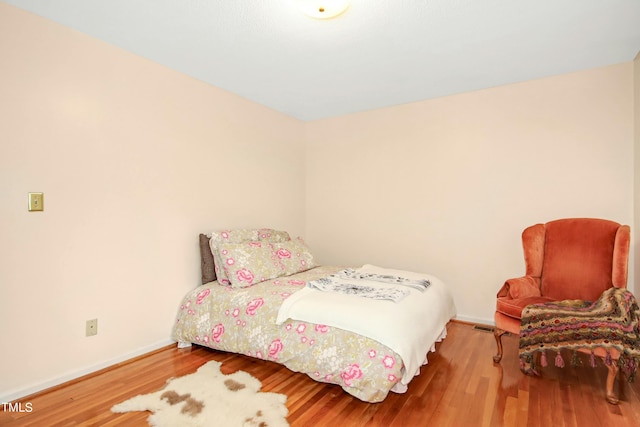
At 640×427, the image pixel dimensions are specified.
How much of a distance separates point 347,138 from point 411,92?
3.46 feet

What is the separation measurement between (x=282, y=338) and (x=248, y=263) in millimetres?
840

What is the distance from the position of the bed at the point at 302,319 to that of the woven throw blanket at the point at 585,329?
60 cm

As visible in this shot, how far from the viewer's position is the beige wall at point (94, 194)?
2074 millimetres

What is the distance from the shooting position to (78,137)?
2354 mm

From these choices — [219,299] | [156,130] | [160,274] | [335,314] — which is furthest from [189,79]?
[335,314]

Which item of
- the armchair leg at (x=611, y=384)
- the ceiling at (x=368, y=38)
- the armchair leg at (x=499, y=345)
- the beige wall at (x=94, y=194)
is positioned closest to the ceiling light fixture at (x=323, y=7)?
the ceiling at (x=368, y=38)

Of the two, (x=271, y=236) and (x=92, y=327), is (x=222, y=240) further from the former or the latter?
(x=92, y=327)

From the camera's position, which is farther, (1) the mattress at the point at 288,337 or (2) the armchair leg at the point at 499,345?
(2) the armchair leg at the point at 499,345

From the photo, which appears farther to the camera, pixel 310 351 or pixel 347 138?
pixel 347 138

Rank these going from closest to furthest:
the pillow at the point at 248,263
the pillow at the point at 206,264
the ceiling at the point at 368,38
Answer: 1. the ceiling at the point at 368,38
2. the pillow at the point at 248,263
3. the pillow at the point at 206,264

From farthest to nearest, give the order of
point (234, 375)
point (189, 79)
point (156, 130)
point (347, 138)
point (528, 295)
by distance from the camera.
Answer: point (347, 138), point (189, 79), point (156, 130), point (528, 295), point (234, 375)

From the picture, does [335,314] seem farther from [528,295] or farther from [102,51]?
[102,51]

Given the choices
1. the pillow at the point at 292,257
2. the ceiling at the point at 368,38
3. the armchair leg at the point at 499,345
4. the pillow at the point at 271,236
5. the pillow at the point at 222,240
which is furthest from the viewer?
the pillow at the point at 271,236

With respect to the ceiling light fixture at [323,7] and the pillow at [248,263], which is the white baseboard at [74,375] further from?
the ceiling light fixture at [323,7]
